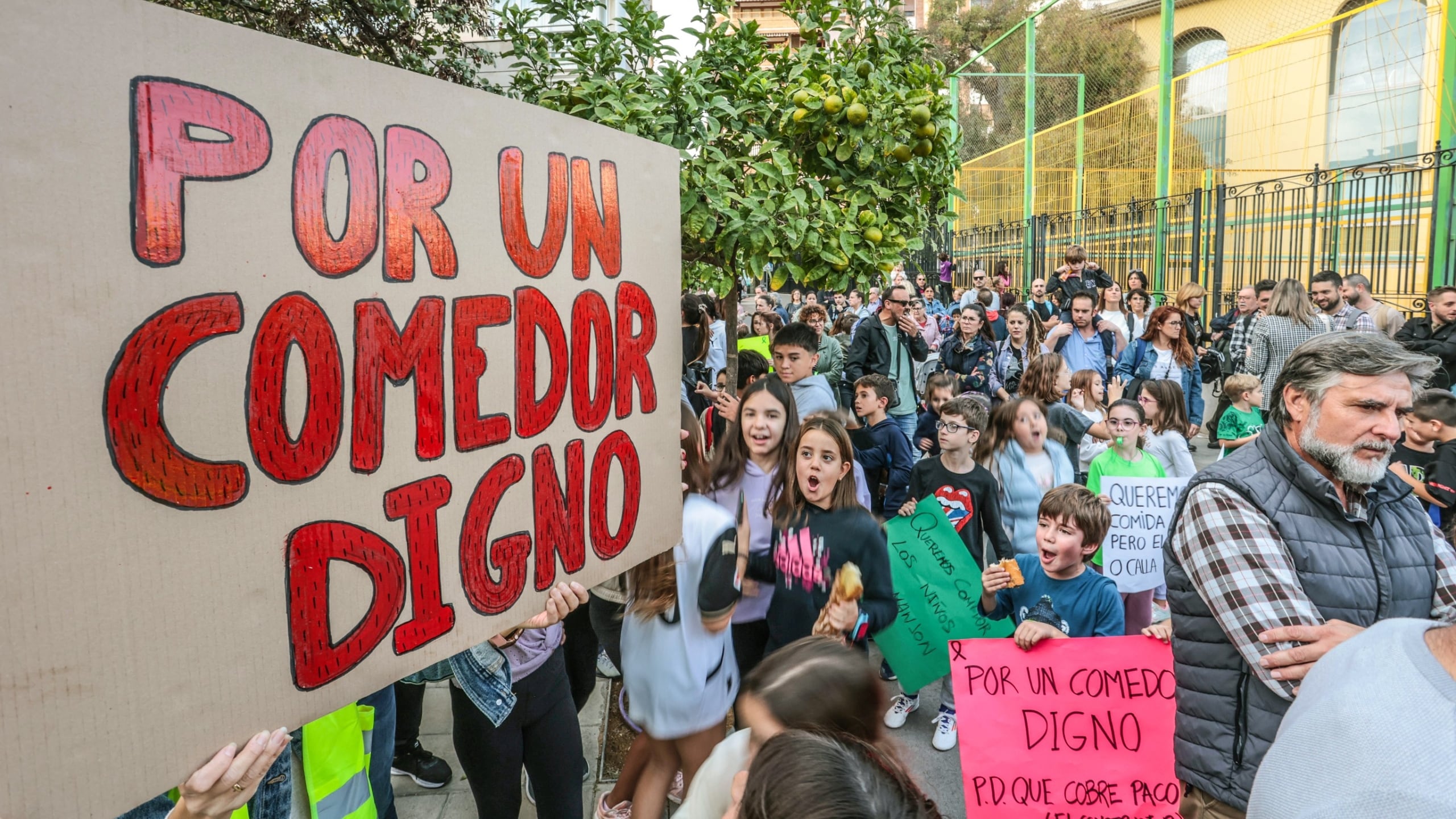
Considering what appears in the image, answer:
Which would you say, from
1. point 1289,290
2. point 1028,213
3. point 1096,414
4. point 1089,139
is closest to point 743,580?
point 1096,414

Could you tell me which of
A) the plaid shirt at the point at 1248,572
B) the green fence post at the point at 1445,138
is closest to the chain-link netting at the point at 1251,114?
the green fence post at the point at 1445,138

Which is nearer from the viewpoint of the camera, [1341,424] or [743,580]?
[1341,424]

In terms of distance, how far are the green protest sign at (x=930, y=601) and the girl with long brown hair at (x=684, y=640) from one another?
3.71 ft

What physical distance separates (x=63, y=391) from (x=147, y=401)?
10 centimetres

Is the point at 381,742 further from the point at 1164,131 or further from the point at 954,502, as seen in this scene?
the point at 1164,131

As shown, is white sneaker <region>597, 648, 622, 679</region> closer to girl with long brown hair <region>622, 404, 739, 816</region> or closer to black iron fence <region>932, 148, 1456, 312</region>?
girl with long brown hair <region>622, 404, 739, 816</region>

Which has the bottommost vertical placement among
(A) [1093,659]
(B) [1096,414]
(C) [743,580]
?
(A) [1093,659]

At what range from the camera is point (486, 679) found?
238cm

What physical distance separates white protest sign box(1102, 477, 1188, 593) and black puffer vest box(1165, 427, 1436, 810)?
1.68 m

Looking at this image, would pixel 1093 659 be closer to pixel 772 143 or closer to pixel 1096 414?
pixel 772 143

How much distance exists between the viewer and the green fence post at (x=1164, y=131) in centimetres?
1350

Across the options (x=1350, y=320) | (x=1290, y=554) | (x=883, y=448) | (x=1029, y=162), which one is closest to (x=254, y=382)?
(x=1290, y=554)

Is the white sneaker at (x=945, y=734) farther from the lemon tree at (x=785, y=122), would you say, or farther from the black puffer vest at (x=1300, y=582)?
the lemon tree at (x=785, y=122)

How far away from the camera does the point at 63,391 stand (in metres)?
1.13
